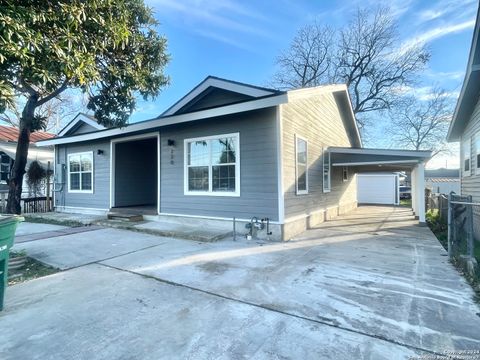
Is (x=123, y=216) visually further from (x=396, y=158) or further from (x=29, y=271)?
(x=396, y=158)

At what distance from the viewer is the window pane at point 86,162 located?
36.1 feet

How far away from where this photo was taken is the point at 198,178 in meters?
8.19

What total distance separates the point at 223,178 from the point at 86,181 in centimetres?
680

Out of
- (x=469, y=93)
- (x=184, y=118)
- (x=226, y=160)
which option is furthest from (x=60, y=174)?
(x=469, y=93)

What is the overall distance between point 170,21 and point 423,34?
798 inches

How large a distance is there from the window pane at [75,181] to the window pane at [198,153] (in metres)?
6.12

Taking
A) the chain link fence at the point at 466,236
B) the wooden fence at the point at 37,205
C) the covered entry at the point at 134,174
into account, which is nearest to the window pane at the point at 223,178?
the covered entry at the point at 134,174

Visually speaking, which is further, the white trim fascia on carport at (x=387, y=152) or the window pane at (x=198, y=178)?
the white trim fascia on carport at (x=387, y=152)

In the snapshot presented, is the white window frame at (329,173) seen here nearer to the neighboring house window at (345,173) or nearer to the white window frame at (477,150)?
the neighboring house window at (345,173)

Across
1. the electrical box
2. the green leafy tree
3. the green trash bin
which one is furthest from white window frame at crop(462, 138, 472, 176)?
the electrical box

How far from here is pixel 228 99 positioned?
808cm

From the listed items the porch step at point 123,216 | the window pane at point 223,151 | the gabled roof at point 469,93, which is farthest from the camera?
the porch step at point 123,216

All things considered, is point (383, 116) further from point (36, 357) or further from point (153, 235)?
point (36, 357)

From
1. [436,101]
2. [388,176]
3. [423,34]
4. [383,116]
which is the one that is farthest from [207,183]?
[436,101]
